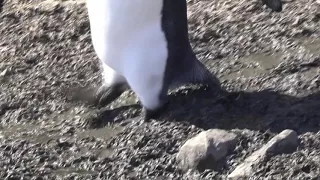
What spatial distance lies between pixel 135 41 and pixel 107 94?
1.29ft

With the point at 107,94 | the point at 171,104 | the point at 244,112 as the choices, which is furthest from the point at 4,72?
the point at 244,112

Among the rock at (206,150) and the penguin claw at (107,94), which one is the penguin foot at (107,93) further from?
the rock at (206,150)

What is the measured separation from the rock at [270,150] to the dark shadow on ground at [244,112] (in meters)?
0.14

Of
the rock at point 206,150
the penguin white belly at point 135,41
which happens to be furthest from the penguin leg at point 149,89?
the rock at point 206,150

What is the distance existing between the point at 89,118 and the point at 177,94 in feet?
1.27

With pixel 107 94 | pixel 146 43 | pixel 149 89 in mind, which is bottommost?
pixel 107 94

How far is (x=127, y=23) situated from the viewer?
3270 millimetres

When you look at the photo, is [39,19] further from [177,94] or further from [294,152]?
[294,152]

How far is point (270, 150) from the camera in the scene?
2.87 m

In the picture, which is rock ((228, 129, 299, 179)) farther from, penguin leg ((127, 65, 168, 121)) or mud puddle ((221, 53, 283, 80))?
mud puddle ((221, 53, 283, 80))

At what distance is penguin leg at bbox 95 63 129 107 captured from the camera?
3541mm

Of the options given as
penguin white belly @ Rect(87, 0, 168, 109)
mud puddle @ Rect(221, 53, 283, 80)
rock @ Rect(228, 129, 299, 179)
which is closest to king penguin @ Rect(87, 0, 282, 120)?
penguin white belly @ Rect(87, 0, 168, 109)

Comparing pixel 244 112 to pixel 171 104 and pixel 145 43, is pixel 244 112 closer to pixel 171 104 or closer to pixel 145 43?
pixel 171 104

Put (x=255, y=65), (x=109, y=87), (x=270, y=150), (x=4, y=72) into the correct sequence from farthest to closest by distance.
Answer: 1. (x=4, y=72)
2. (x=255, y=65)
3. (x=109, y=87)
4. (x=270, y=150)
